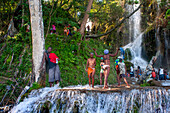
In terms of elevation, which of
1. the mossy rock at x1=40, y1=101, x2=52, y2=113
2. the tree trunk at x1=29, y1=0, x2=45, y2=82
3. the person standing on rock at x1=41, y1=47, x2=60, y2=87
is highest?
the tree trunk at x1=29, y1=0, x2=45, y2=82

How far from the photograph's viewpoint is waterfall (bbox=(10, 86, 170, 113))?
5.96 metres

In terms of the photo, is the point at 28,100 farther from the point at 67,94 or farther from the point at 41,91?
the point at 67,94

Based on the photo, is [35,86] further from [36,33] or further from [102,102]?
[102,102]

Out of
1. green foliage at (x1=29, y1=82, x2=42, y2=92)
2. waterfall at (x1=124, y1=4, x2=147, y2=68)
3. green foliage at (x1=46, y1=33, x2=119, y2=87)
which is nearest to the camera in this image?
green foliage at (x1=29, y1=82, x2=42, y2=92)

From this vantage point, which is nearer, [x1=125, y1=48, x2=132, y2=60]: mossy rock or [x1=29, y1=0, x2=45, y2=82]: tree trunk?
[x1=29, y1=0, x2=45, y2=82]: tree trunk

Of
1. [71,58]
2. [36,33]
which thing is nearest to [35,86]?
[36,33]

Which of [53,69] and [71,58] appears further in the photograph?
[71,58]

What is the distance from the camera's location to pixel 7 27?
12.8m

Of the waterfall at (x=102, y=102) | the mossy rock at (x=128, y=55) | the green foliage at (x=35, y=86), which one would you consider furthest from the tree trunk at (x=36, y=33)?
the mossy rock at (x=128, y=55)

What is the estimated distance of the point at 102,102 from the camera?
6195 millimetres

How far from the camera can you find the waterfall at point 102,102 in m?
5.96

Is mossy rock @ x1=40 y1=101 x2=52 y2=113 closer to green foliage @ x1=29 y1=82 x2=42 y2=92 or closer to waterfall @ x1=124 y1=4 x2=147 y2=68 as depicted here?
green foliage @ x1=29 y1=82 x2=42 y2=92

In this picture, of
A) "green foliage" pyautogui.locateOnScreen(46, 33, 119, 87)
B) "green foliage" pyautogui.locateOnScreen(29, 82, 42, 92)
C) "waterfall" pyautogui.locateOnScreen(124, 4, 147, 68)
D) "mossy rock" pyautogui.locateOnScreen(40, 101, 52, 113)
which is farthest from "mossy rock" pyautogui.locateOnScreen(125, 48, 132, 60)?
"mossy rock" pyautogui.locateOnScreen(40, 101, 52, 113)

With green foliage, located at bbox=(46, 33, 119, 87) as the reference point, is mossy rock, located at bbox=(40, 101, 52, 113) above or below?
below
